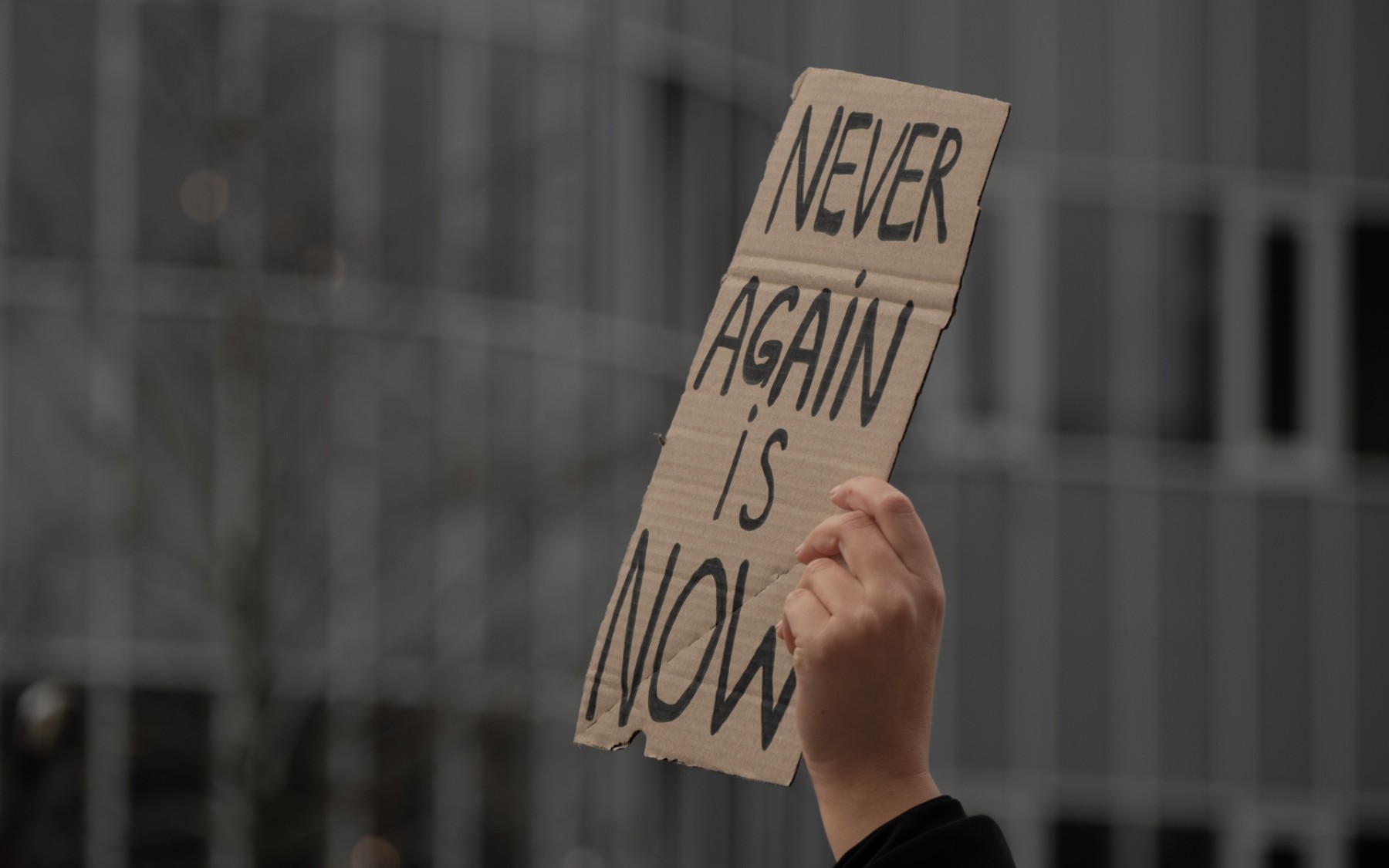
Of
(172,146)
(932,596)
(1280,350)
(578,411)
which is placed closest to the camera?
(932,596)

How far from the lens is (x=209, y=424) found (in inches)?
391

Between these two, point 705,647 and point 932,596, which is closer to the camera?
point 932,596

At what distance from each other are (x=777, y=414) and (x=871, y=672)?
56 cm

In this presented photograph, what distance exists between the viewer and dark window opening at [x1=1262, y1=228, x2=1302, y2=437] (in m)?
15.4

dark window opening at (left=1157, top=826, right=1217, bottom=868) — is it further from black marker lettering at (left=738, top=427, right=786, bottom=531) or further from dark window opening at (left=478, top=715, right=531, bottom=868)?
black marker lettering at (left=738, top=427, right=786, bottom=531)

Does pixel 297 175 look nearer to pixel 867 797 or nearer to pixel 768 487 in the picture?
pixel 768 487

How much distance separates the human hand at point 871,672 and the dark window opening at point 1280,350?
14.0m

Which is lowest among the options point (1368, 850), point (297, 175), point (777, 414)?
point (1368, 850)

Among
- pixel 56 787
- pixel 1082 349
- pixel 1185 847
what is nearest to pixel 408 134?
pixel 56 787

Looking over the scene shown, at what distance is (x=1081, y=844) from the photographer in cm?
1486

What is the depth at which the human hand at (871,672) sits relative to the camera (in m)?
1.86

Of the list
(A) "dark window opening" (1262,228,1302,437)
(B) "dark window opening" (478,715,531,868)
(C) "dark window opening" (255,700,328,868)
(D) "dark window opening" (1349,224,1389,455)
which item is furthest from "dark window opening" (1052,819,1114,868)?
(C) "dark window opening" (255,700,328,868)

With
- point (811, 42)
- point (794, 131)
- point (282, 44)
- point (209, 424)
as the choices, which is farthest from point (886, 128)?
point (811, 42)

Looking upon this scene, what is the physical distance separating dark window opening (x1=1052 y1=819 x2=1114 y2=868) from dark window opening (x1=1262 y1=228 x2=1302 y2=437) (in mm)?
3135
